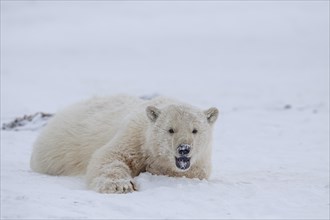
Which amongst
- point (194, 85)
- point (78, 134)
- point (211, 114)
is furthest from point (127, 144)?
point (194, 85)

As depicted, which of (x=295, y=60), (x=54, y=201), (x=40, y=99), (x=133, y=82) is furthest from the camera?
(x=295, y=60)

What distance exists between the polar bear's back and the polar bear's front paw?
1.53m

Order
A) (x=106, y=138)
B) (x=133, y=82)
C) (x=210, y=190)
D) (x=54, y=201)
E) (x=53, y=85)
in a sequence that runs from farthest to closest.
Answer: (x=133, y=82), (x=53, y=85), (x=106, y=138), (x=210, y=190), (x=54, y=201)

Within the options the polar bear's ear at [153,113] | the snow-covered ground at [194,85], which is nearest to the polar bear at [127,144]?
the polar bear's ear at [153,113]

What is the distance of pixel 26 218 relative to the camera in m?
4.17

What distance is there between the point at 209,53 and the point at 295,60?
16.7 feet

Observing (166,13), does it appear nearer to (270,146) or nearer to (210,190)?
(270,146)

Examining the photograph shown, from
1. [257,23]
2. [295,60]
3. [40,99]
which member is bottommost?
[40,99]

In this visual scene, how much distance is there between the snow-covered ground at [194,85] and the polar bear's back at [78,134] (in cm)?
44

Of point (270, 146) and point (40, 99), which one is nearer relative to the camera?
point (270, 146)

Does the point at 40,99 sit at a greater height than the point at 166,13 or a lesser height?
lesser

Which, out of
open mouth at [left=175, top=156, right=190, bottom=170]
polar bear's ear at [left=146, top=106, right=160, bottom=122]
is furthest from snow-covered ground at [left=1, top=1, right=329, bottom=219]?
polar bear's ear at [left=146, top=106, right=160, bottom=122]

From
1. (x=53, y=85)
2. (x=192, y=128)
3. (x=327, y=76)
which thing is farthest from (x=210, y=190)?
(x=327, y=76)

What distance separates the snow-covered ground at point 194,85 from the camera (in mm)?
5590
